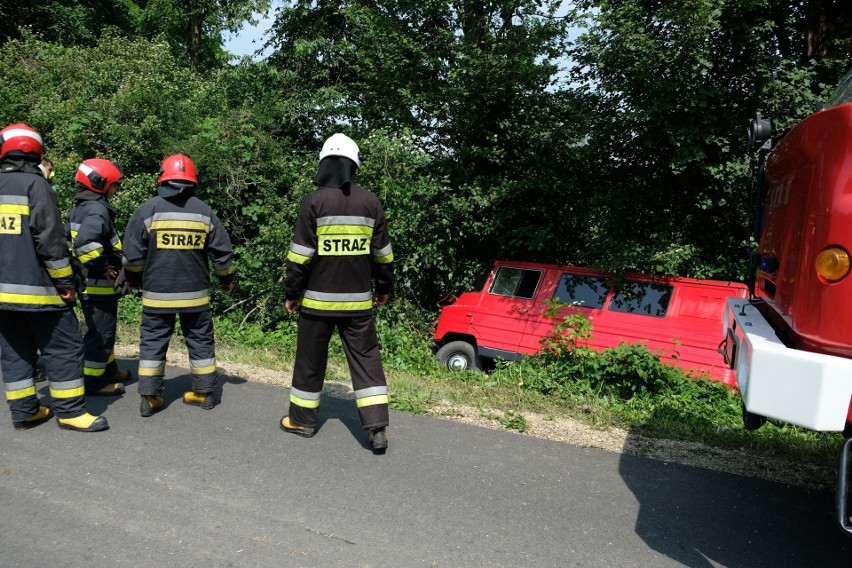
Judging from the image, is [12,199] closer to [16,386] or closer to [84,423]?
A: [16,386]

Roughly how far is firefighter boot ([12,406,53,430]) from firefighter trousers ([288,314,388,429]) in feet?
5.96

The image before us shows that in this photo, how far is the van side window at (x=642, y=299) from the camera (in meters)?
6.99

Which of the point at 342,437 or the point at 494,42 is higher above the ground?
the point at 494,42

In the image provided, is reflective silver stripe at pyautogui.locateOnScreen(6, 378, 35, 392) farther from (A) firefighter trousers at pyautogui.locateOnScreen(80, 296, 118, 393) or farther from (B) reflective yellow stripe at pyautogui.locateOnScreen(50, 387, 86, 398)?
(A) firefighter trousers at pyautogui.locateOnScreen(80, 296, 118, 393)

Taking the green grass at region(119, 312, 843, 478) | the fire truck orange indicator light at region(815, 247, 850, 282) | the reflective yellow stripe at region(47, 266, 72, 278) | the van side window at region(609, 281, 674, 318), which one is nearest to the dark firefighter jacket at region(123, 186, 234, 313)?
the reflective yellow stripe at region(47, 266, 72, 278)

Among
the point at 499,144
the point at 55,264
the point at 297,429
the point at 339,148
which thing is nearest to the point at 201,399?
the point at 297,429

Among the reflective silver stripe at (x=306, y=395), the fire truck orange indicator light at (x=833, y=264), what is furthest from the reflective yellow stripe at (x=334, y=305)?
the fire truck orange indicator light at (x=833, y=264)

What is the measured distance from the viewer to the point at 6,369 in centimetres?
432

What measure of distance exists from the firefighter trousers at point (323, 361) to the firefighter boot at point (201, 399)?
36.1 inches

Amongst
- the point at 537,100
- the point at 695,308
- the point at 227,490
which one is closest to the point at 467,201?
the point at 537,100

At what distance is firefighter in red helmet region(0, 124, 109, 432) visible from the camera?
4156mm

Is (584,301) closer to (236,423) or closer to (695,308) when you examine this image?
(695,308)

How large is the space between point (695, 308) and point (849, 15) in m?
4.85

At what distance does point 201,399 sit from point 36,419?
1118mm
